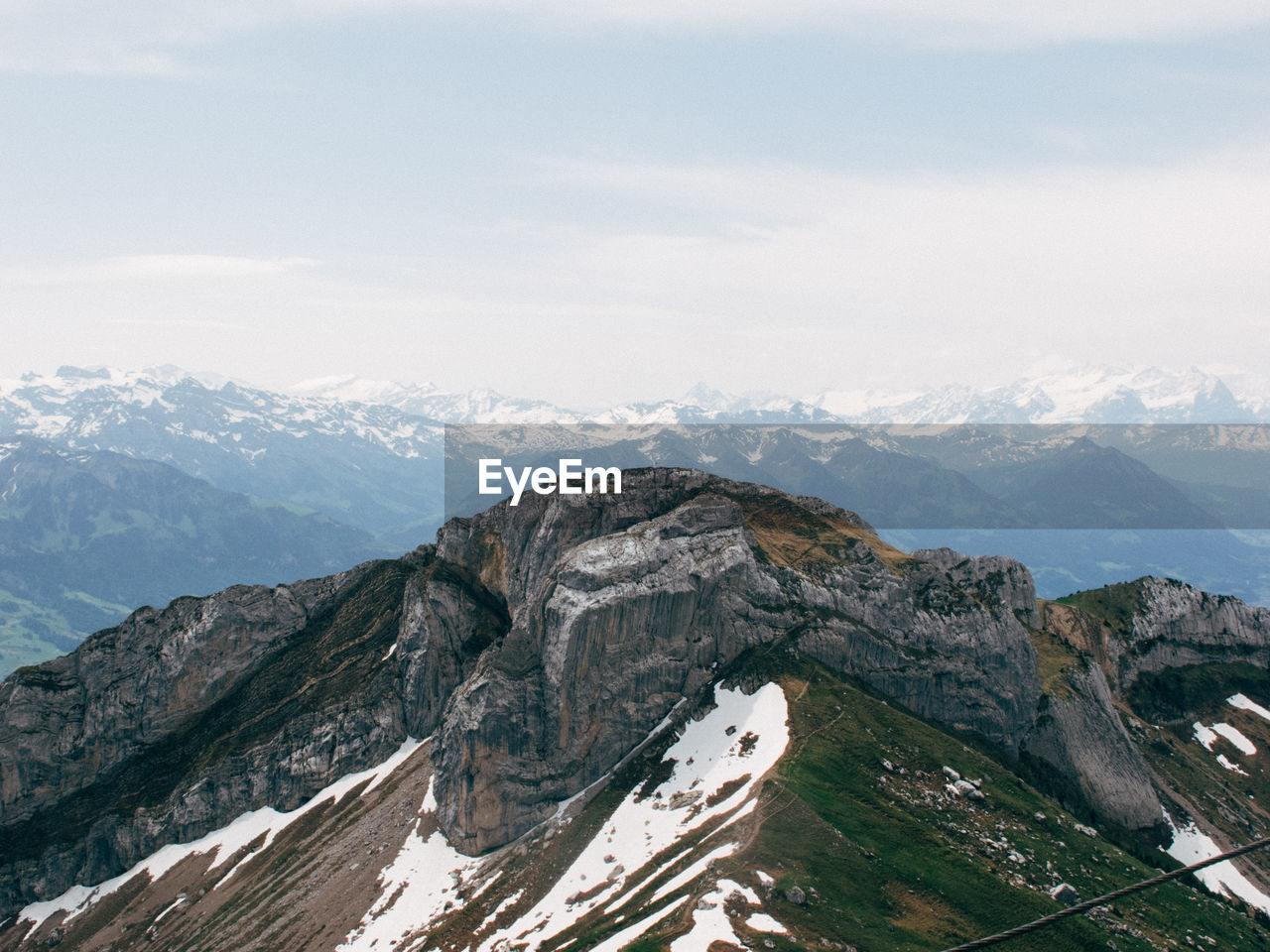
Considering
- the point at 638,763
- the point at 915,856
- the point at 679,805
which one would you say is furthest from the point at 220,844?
the point at 915,856

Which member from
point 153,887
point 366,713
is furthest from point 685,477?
point 153,887

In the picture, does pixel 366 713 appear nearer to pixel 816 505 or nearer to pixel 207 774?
pixel 207 774

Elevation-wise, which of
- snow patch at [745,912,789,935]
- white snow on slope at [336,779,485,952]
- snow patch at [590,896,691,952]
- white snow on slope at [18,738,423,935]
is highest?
snow patch at [745,912,789,935]

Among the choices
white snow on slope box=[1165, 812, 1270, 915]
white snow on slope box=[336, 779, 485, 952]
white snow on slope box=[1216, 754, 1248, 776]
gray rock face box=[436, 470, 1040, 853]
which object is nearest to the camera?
white snow on slope box=[336, 779, 485, 952]

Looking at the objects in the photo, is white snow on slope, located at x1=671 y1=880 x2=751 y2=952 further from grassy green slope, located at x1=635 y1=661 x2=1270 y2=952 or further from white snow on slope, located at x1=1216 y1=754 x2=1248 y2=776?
white snow on slope, located at x1=1216 y1=754 x2=1248 y2=776
